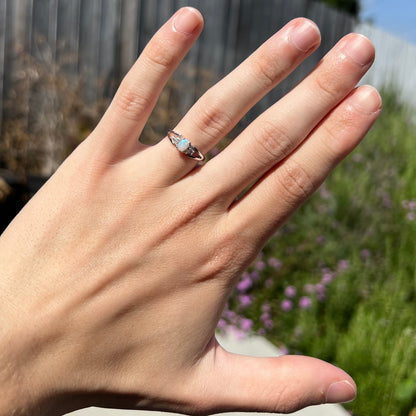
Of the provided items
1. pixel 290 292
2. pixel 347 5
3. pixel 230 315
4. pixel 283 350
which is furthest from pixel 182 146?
pixel 347 5

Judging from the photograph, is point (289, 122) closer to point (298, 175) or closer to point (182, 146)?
point (298, 175)

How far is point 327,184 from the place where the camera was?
4625 mm

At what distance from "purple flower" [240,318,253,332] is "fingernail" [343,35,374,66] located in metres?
2.14

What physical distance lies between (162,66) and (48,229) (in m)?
0.54

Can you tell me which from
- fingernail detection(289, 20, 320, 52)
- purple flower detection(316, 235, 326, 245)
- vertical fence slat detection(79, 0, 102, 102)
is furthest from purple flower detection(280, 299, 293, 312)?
vertical fence slat detection(79, 0, 102, 102)

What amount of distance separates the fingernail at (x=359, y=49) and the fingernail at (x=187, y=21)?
385mm

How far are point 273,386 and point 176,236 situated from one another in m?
0.49

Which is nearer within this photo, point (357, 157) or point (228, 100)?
point (228, 100)

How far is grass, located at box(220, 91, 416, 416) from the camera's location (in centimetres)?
251

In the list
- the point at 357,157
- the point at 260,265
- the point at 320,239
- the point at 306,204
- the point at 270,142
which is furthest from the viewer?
the point at 357,157

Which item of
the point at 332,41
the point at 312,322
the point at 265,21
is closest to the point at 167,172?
the point at 312,322

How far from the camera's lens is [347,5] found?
12.4 meters

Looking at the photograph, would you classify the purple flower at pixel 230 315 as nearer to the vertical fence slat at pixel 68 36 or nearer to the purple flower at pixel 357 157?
the purple flower at pixel 357 157

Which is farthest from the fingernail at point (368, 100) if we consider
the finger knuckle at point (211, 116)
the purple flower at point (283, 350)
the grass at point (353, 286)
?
the purple flower at point (283, 350)
